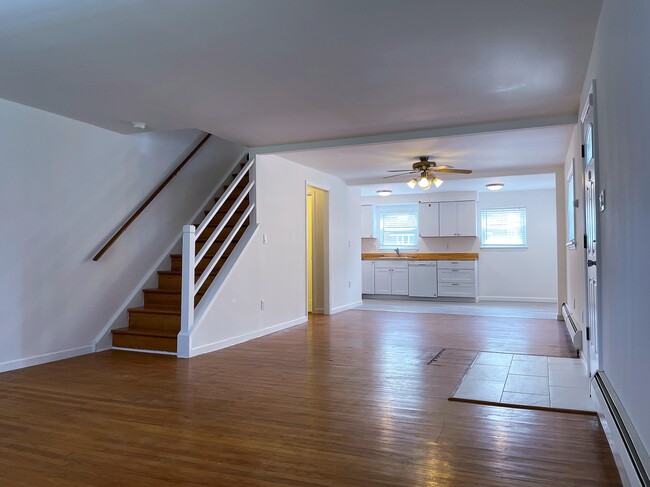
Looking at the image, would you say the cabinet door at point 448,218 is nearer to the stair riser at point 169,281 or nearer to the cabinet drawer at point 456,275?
the cabinet drawer at point 456,275

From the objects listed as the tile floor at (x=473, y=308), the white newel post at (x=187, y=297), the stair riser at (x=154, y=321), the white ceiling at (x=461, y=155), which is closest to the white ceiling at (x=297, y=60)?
the white ceiling at (x=461, y=155)

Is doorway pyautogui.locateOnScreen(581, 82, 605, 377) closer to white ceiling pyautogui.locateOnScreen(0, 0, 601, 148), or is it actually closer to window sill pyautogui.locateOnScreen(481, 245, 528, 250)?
white ceiling pyautogui.locateOnScreen(0, 0, 601, 148)

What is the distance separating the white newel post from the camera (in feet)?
15.5

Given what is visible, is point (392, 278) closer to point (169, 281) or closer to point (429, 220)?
point (429, 220)

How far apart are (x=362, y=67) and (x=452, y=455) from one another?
253 centimetres

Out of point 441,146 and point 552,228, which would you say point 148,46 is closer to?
point 441,146

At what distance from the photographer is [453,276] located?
33.3 feet

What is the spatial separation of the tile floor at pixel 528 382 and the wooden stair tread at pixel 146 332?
302 cm

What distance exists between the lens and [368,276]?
1087cm

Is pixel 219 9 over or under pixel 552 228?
over

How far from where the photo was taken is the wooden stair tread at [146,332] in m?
5.03

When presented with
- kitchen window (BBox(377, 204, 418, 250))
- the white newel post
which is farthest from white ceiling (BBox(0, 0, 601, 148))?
kitchen window (BBox(377, 204, 418, 250))

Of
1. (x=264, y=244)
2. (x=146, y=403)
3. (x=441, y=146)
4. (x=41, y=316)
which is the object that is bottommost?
(x=146, y=403)

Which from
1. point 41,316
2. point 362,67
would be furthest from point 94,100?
point 362,67
